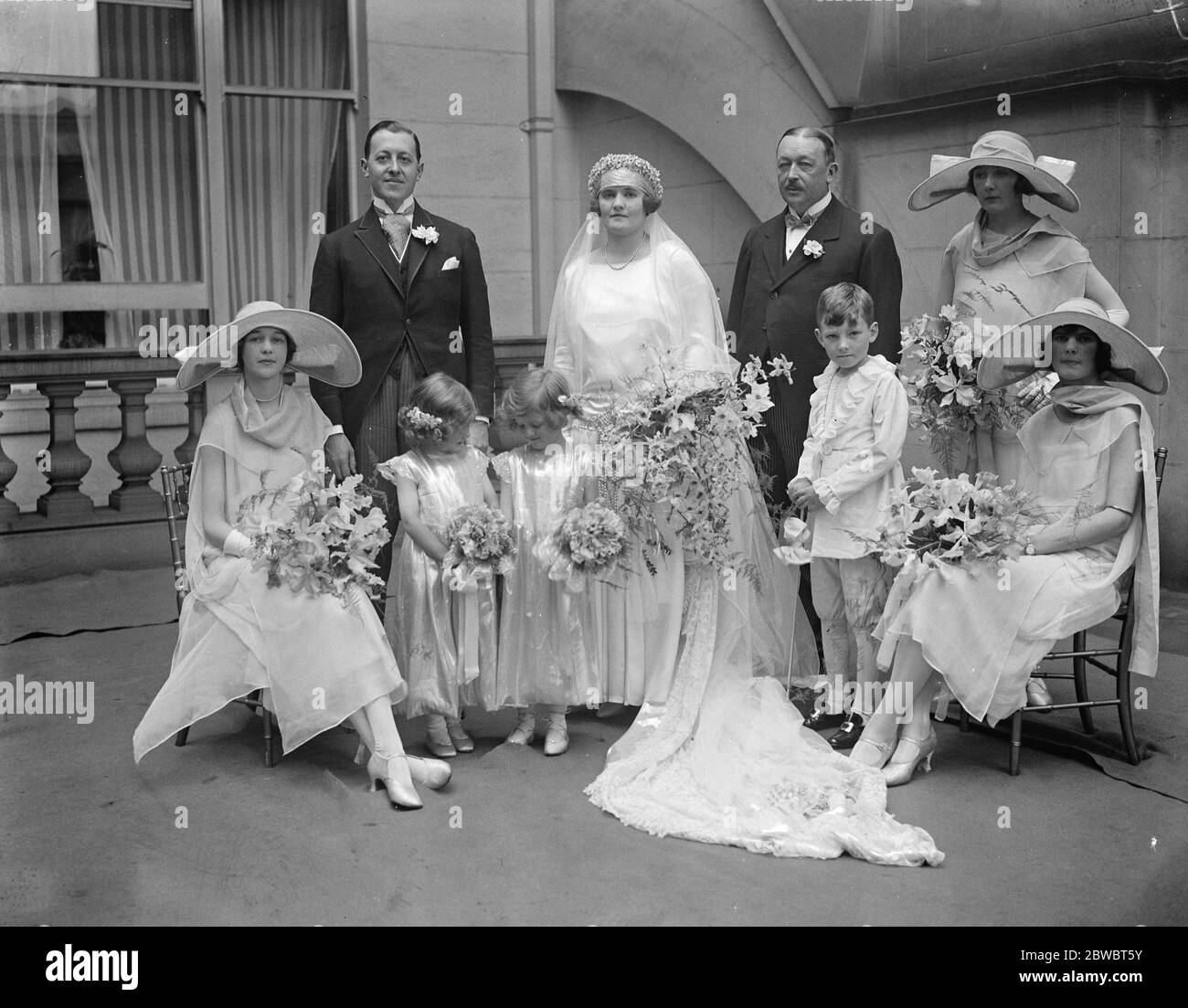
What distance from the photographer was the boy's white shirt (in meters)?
4.70

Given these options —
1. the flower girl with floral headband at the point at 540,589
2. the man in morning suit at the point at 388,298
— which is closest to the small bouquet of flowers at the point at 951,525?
the flower girl with floral headband at the point at 540,589

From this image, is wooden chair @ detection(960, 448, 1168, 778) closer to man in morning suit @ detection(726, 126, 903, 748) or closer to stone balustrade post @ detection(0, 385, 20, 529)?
man in morning suit @ detection(726, 126, 903, 748)

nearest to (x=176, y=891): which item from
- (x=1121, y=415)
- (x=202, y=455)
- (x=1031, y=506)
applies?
(x=202, y=455)

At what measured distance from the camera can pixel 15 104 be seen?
9102 mm

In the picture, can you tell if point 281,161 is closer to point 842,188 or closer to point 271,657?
point 842,188

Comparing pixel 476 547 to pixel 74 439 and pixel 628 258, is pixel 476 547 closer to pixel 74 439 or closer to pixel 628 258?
pixel 628 258

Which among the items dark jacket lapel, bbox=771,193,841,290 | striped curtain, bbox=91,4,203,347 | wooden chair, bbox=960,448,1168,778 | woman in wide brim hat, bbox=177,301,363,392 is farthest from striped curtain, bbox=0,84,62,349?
wooden chair, bbox=960,448,1168,778

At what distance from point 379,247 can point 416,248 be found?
14 cm

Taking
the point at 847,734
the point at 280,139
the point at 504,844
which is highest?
the point at 280,139

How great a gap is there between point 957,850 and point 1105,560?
4.08 feet

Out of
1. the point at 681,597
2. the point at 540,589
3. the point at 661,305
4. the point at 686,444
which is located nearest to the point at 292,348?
the point at 540,589

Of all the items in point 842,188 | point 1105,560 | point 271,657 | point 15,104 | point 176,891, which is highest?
point 15,104

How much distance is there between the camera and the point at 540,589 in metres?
4.84

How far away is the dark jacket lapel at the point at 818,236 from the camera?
5.23 meters
